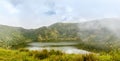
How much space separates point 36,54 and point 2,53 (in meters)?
2.52

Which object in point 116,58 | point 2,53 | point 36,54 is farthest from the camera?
point 2,53

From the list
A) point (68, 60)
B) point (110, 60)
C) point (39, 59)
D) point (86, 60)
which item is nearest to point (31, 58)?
point (39, 59)

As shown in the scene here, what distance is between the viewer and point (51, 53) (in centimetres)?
1277

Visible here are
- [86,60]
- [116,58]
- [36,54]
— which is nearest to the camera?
[86,60]

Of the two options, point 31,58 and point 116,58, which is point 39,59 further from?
point 116,58

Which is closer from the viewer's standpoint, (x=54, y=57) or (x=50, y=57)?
(x=54, y=57)

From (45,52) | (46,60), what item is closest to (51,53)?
(45,52)

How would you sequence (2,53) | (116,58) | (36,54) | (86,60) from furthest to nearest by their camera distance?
(2,53)
(36,54)
(116,58)
(86,60)

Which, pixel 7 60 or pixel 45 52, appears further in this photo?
pixel 45 52

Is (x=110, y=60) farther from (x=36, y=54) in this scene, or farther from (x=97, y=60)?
(x=36, y=54)

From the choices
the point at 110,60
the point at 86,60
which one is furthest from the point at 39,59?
the point at 110,60

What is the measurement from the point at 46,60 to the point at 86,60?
6.95ft

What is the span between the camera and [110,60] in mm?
11453

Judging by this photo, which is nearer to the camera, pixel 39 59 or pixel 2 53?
pixel 39 59
